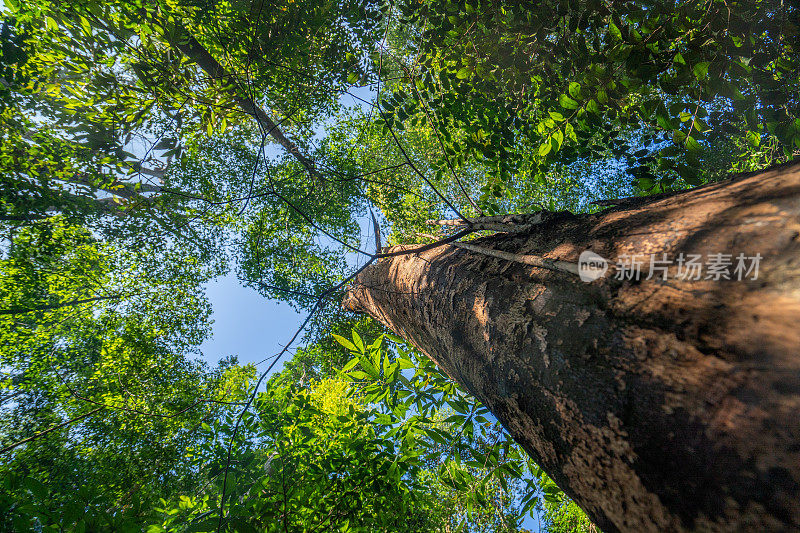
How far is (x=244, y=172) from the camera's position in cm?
667

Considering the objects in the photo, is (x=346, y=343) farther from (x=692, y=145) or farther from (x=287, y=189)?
(x=287, y=189)

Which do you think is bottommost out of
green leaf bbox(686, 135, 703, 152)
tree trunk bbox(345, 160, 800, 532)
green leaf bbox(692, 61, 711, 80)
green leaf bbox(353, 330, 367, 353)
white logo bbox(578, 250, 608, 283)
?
tree trunk bbox(345, 160, 800, 532)

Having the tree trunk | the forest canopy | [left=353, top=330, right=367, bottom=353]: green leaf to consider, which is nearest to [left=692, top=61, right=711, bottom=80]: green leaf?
the forest canopy

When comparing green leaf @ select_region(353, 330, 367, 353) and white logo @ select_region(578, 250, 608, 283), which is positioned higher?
green leaf @ select_region(353, 330, 367, 353)

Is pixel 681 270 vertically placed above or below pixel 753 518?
above

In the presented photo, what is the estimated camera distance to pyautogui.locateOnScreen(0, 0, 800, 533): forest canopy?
67.9 inches

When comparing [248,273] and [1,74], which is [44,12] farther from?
[248,273]

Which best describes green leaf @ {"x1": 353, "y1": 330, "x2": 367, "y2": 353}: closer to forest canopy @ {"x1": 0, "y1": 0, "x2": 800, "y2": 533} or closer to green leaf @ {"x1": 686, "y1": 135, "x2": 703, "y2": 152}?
forest canopy @ {"x1": 0, "y1": 0, "x2": 800, "y2": 533}

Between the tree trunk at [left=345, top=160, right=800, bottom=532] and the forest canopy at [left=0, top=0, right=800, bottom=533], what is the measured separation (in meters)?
0.66

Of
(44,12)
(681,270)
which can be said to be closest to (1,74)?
(44,12)

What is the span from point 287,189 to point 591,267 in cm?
670

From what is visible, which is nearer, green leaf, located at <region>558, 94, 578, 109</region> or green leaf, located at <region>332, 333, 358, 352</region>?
green leaf, located at <region>558, 94, 578, 109</region>

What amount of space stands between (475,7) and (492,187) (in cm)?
145

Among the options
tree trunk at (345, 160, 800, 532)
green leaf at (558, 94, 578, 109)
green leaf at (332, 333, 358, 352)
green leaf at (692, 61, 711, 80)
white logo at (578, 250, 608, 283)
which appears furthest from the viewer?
green leaf at (332, 333, 358, 352)
